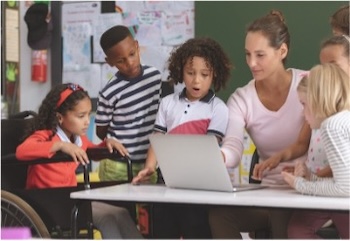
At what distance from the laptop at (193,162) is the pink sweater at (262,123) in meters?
0.26

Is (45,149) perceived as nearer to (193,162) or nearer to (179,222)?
(179,222)

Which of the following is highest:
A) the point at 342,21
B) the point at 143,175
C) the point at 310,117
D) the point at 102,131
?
the point at 342,21

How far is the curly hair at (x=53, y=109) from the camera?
2.83m

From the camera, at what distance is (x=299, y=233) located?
82.1 inches

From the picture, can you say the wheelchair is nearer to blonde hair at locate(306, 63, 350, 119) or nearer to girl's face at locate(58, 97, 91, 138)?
girl's face at locate(58, 97, 91, 138)

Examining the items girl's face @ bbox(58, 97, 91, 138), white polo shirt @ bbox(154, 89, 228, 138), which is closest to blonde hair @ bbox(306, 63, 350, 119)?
white polo shirt @ bbox(154, 89, 228, 138)

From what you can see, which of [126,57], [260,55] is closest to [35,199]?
[126,57]

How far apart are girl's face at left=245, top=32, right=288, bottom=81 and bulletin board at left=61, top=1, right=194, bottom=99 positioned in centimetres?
173

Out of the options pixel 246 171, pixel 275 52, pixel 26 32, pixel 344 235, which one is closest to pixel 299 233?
pixel 344 235

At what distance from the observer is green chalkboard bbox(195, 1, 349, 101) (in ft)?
12.4

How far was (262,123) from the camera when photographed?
8.02 ft

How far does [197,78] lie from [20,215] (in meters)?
0.83

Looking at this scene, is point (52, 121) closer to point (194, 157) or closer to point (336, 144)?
point (194, 157)

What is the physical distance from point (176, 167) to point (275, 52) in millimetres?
588
